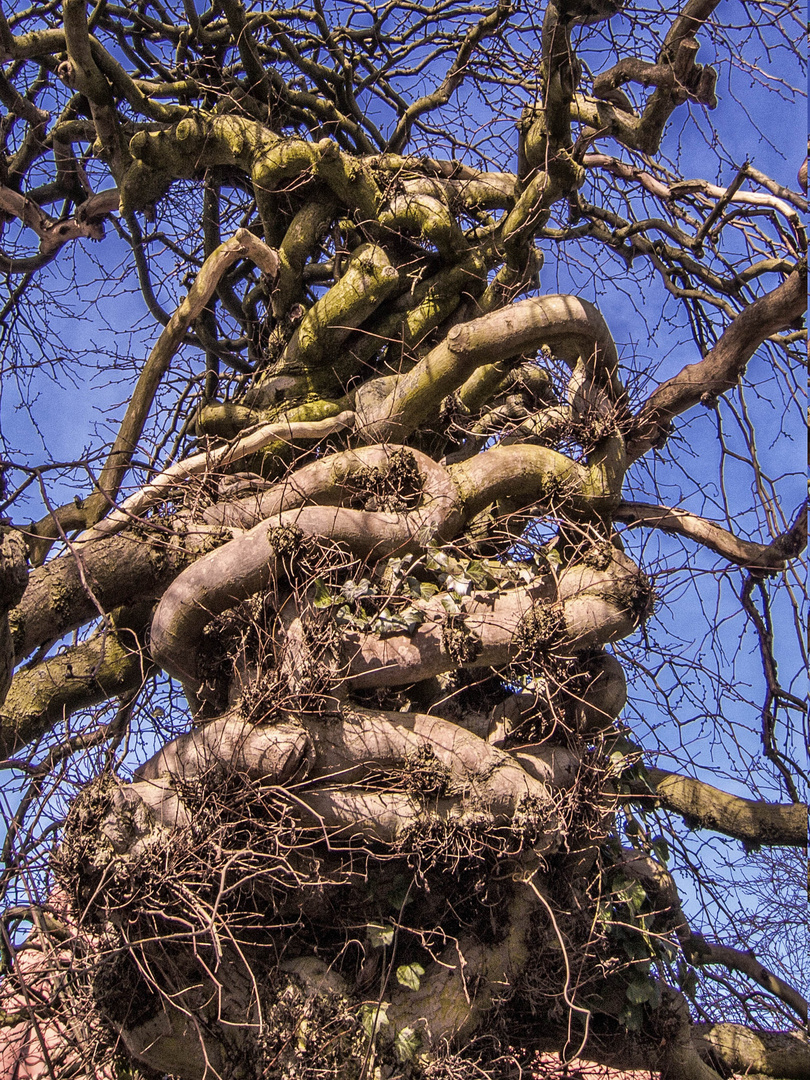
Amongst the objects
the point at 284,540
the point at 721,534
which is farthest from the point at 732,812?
the point at 284,540

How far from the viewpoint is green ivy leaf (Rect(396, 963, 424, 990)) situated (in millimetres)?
2910

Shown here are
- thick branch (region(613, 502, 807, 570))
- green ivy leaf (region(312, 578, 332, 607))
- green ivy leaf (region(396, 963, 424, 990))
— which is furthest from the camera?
thick branch (region(613, 502, 807, 570))

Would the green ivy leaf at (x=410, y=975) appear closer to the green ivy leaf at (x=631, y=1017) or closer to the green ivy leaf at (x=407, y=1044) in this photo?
the green ivy leaf at (x=407, y=1044)

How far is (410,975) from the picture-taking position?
293 cm

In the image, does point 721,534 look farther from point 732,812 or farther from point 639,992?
point 639,992

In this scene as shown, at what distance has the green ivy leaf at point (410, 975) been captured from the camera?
2910 millimetres

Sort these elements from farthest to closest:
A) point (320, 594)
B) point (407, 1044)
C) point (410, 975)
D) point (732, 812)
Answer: point (732, 812)
point (320, 594)
point (410, 975)
point (407, 1044)

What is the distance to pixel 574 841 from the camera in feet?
10.7

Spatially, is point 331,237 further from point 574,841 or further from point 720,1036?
point 720,1036

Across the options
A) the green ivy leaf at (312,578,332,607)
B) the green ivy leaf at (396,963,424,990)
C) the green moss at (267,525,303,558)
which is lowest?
the green ivy leaf at (396,963,424,990)

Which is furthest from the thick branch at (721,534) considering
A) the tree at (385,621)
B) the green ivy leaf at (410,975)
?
the green ivy leaf at (410,975)

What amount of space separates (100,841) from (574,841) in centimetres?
177

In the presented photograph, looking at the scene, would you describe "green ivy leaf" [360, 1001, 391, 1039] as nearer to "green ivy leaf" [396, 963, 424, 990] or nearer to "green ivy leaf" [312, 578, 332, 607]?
"green ivy leaf" [396, 963, 424, 990]

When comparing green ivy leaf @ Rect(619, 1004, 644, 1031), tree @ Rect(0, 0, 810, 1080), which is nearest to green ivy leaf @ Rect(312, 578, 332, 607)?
tree @ Rect(0, 0, 810, 1080)
